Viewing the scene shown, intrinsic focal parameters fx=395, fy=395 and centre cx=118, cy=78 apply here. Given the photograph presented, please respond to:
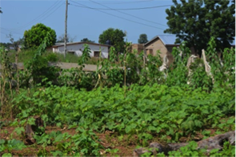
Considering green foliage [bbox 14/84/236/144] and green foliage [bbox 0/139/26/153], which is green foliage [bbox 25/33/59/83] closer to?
green foliage [bbox 14/84/236/144]

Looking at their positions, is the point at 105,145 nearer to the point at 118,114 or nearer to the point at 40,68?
the point at 118,114

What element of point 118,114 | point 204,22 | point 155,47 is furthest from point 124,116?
point 155,47

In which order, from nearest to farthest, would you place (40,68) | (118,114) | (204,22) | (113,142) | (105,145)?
(105,145)
(113,142)
(118,114)
(40,68)
(204,22)

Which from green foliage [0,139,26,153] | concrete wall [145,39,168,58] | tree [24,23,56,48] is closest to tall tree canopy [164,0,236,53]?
concrete wall [145,39,168,58]

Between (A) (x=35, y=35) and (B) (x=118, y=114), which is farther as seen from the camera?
(A) (x=35, y=35)

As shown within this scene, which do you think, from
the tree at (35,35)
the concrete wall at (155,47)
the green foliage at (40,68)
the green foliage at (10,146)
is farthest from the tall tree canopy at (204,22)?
the green foliage at (10,146)

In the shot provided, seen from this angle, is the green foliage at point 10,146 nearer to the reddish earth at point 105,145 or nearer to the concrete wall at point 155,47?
the reddish earth at point 105,145

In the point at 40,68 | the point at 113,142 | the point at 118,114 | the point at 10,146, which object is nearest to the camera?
the point at 10,146

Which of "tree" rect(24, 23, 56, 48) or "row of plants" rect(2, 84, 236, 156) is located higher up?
"tree" rect(24, 23, 56, 48)

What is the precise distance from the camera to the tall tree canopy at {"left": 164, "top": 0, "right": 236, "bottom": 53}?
4335cm

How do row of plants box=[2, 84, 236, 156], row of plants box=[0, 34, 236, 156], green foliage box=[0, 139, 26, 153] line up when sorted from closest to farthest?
green foliage box=[0, 139, 26, 153], row of plants box=[0, 34, 236, 156], row of plants box=[2, 84, 236, 156]

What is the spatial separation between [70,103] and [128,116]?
132 centimetres

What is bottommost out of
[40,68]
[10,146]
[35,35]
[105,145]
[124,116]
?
[105,145]

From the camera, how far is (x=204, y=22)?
44.3 m
